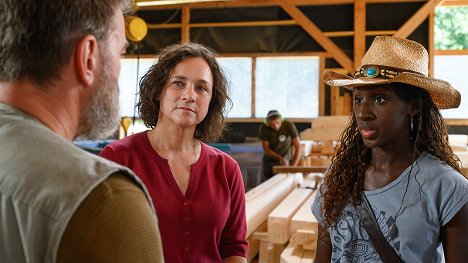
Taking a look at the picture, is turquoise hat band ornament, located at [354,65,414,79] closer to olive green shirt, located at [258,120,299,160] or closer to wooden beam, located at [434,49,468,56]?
olive green shirt, located at [258,120,299,160]

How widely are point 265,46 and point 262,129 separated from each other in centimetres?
436

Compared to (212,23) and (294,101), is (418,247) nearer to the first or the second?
(294,101)

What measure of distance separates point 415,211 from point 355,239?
0.26 metres

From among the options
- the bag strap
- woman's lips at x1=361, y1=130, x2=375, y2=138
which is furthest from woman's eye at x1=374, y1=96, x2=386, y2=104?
the bag strap

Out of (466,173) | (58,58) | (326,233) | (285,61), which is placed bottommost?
(326,233)

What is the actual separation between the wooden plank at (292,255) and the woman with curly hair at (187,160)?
2.28 feet

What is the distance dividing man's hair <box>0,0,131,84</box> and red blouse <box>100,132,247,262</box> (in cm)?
113

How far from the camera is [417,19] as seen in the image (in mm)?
11219

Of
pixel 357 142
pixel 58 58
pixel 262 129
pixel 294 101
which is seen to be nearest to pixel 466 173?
pixel 357 142

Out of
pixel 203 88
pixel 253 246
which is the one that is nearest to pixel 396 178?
pixel 203 88

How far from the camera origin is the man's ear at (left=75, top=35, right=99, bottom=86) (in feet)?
3.18

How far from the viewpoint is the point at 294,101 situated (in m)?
12.1

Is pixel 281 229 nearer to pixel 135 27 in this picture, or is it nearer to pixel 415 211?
pixel 415 211

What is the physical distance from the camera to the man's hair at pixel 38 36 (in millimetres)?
918
